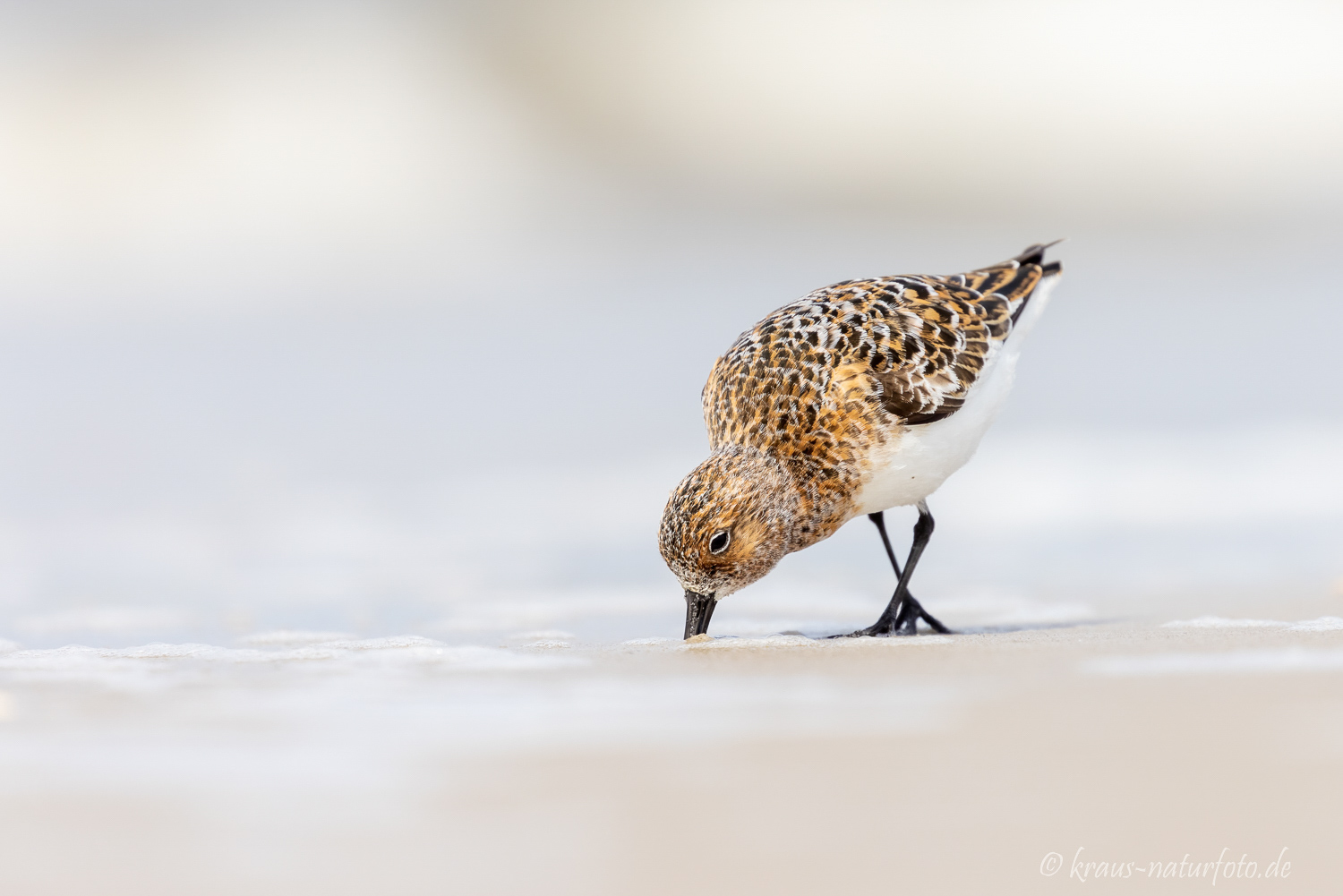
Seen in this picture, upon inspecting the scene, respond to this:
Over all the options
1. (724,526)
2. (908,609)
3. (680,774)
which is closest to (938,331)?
(908,609)

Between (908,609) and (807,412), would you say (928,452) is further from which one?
(908,609)

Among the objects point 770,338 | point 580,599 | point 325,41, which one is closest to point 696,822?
point 770,338

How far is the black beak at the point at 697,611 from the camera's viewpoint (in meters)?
4.84

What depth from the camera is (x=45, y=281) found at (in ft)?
44.2

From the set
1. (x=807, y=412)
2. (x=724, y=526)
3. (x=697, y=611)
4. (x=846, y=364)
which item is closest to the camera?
(x=724, y=526)

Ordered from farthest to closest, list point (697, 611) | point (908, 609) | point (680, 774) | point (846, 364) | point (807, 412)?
point (908, 609)
point (846, 364)
point (807, 412)
point (697, 611)
point (680, 774)

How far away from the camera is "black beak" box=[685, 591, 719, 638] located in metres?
4.84

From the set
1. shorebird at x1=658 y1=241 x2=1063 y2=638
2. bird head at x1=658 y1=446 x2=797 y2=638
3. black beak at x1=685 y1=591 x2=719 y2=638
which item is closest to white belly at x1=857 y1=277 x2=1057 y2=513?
shorebird at x1=658 y1=241 x2=1063 y2=638

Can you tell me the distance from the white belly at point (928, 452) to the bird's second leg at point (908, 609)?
200 mm

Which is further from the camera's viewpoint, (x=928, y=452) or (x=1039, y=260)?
(x=1039, y=260)

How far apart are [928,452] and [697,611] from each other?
45.6 inches

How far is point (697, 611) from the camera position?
4863 millimetres

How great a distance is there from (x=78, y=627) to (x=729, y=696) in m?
3.14

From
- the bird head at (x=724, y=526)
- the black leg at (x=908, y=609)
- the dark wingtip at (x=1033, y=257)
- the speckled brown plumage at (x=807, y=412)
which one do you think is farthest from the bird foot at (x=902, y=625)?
the dark wingtip at (x=1033, y=257)
